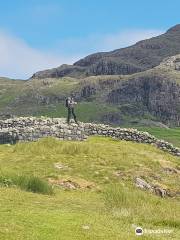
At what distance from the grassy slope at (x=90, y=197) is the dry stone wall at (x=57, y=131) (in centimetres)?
196

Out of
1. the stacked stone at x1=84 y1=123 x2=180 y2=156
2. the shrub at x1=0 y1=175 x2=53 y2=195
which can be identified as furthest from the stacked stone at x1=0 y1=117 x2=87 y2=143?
the shrub at x1=0 y1=175 x2=53 y2=195

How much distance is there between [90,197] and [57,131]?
50.0ft

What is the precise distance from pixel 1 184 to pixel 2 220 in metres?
9.62

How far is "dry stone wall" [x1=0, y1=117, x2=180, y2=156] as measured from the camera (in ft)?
139

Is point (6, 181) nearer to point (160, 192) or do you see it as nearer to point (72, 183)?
point (72, 183)

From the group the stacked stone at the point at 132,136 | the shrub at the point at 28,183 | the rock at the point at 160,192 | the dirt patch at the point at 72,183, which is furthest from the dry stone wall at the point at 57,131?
the shrub at the point at 28,183

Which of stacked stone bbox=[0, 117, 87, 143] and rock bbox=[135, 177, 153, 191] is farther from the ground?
stacked stone bbox=[0, 117, 87, 143]

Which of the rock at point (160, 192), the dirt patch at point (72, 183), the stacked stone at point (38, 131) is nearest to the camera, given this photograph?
the dirt patch at point (72, 183)

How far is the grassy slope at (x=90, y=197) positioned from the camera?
16734 mm

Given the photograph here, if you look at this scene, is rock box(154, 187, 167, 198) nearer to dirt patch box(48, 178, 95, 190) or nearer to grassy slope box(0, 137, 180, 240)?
grassy slope box(0, 137, 180, 240)

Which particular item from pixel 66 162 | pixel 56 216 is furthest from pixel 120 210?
pixel 66 162

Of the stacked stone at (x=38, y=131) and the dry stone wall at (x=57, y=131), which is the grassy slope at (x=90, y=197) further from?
the dry stone wall at (x=57, y=131)

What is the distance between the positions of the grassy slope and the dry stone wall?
196cm

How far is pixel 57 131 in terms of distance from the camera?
43125mm
